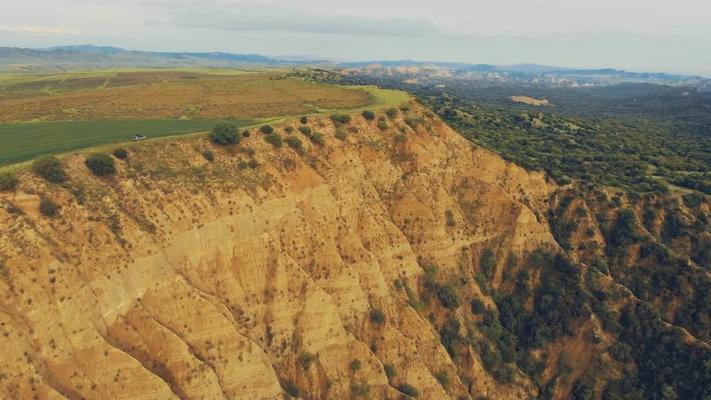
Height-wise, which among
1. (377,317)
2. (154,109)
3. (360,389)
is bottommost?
(360,389)

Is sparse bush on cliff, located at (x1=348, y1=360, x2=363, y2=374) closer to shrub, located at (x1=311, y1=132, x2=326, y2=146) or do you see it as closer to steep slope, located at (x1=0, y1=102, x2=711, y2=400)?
steep slope, located at (x1=0, y1=102, x2=711, y2=400)

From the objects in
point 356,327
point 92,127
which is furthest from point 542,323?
point 92,127

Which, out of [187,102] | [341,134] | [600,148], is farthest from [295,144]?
[600,148]

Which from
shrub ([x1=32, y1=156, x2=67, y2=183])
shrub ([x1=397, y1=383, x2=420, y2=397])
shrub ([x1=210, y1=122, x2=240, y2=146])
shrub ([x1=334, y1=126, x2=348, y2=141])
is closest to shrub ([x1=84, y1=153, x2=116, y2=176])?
shrub ([x1=32, y1=156, x2=67, y2=183])

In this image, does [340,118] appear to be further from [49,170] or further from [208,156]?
[49,170]

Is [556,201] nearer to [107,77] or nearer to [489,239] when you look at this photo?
[489,239]

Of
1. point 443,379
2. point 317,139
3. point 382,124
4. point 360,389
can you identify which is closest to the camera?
point 360,389
